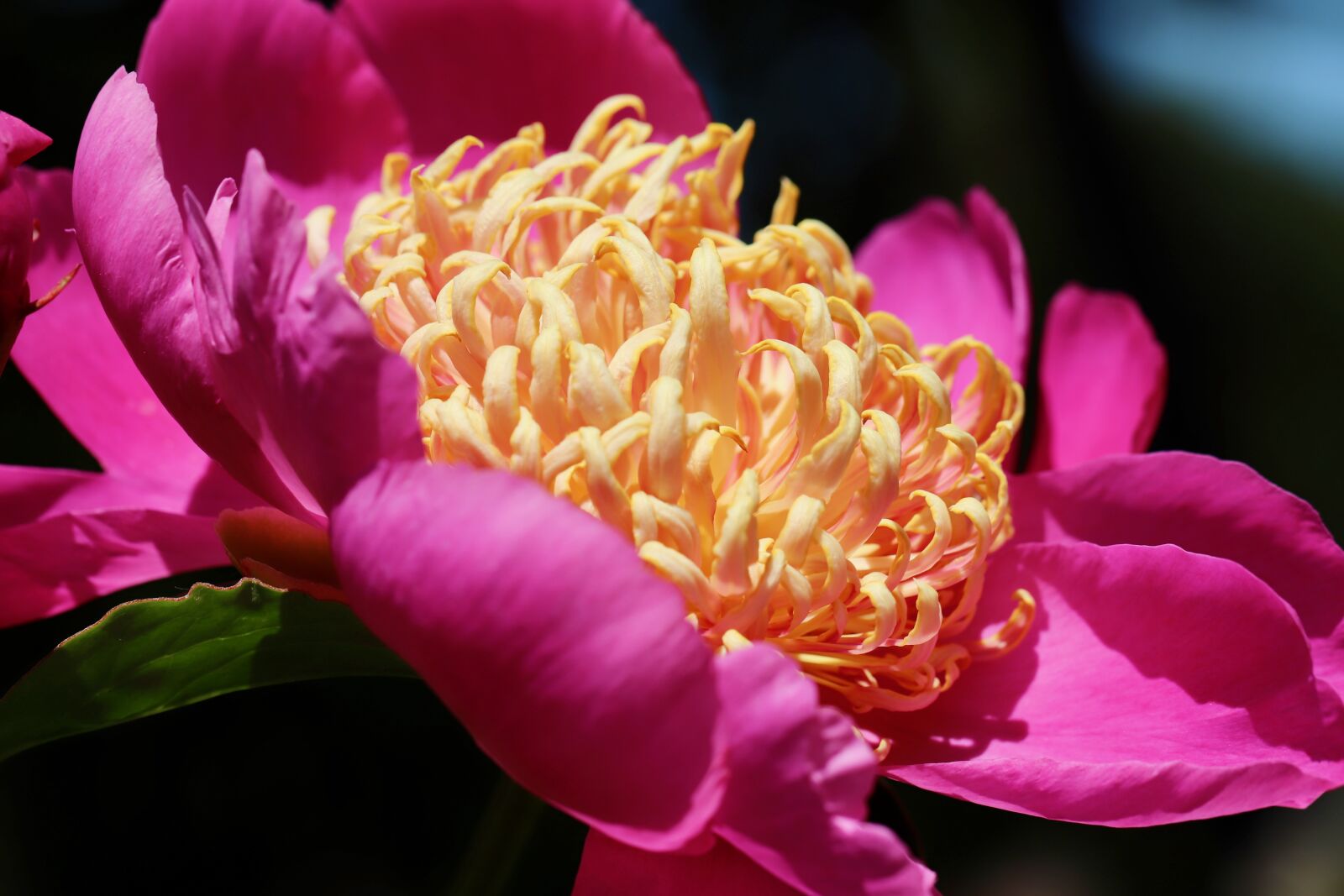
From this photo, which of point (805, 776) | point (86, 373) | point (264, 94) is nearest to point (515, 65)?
point (264, 94)

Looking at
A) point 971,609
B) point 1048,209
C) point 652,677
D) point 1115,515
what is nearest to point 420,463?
point 652,677

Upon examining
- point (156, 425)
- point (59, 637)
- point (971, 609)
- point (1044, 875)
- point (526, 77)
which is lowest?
point (1044, 875)

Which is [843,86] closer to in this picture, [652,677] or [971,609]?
[971,609]

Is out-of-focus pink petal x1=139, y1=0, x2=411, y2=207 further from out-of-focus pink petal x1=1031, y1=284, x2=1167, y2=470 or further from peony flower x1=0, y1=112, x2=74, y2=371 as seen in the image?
out-of-focus pink petal x1=1031, y1=284, x2=1167, y2=470

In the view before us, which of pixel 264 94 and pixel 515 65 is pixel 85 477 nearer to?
pixel 264 94

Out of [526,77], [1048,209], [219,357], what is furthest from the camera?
[1048,209]

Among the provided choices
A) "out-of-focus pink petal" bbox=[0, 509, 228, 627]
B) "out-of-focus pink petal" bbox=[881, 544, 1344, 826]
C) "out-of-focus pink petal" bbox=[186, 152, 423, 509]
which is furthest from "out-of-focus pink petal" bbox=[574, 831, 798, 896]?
"out-of-focus pink petal" bbox=[0, 509, 228, 627]
